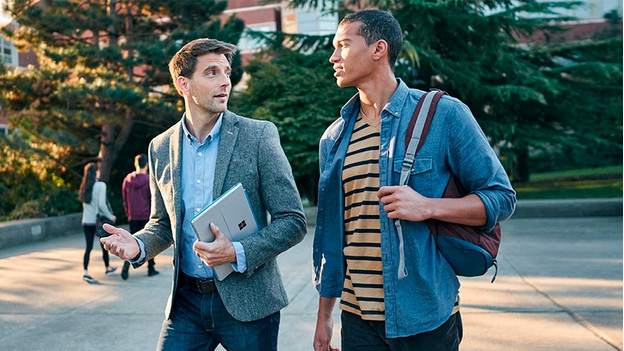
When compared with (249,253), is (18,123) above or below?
below

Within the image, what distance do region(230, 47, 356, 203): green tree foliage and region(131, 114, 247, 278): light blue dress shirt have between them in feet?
45.8

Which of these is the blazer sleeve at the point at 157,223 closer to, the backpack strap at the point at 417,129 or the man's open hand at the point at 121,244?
the man's open hand at the point at 121,244

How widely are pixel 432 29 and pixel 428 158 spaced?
1684 centimetres

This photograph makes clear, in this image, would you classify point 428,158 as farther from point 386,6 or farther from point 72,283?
point 386,6

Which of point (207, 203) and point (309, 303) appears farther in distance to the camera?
point (309, 303)

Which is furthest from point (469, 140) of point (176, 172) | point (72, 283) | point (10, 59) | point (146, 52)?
point (10, 59)

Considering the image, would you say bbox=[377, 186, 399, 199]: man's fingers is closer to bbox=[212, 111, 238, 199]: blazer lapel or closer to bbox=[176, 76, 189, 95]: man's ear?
bbox=[212, 111, 238, 199]: blazer lapel

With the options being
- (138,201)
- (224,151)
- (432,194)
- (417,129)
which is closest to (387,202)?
(432,194)

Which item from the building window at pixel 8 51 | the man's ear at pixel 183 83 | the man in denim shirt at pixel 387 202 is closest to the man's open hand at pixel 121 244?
the man's ear at pixel 183 83

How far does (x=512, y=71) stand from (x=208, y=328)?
18133 millimetres

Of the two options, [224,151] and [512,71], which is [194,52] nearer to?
[224,151]

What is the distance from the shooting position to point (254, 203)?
279 centimetres

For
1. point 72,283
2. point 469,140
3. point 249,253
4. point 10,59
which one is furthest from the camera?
point 10,59

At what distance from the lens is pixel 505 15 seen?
62.3ft
